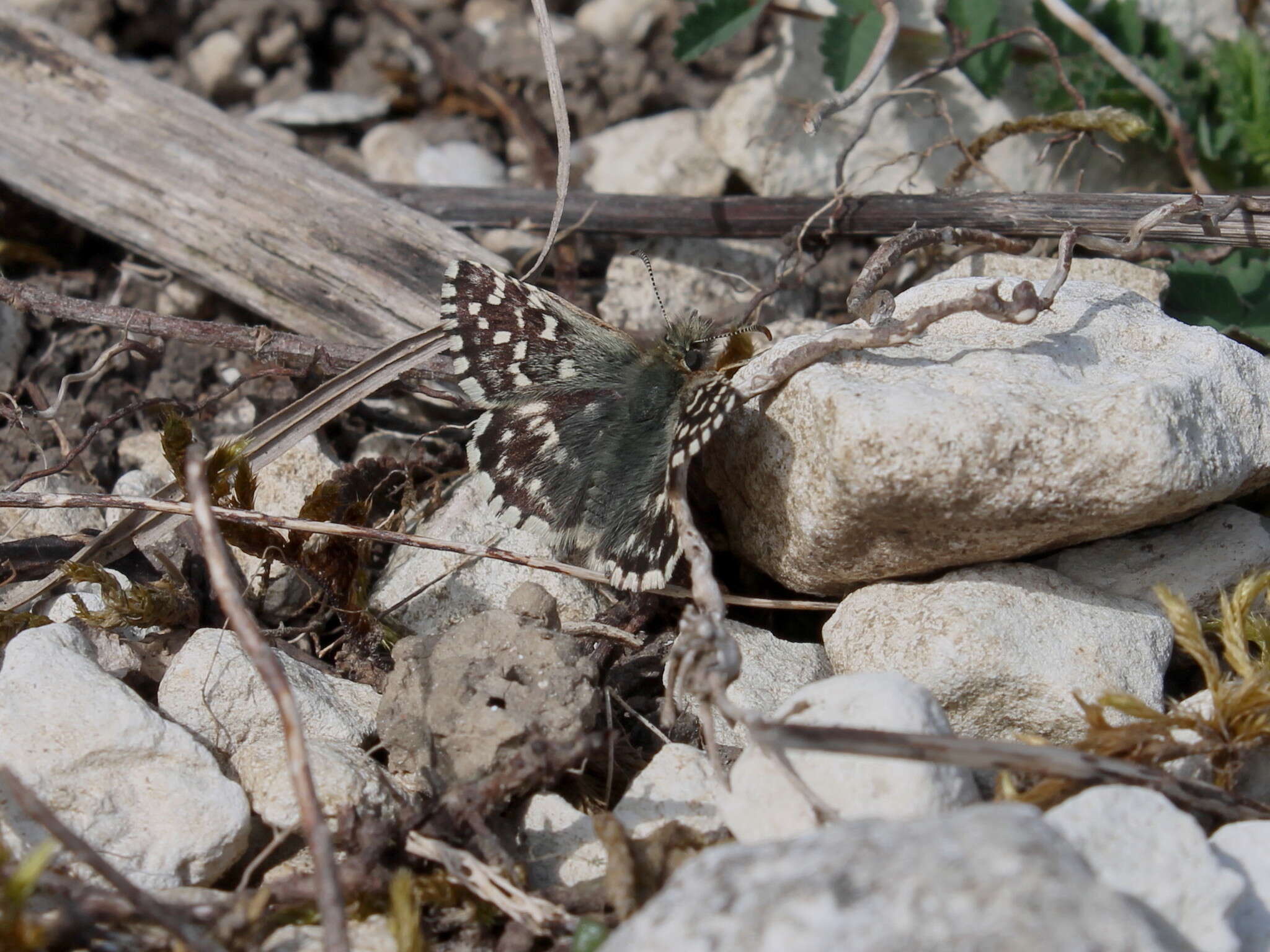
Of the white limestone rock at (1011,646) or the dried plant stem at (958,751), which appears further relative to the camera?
the white limestone rock at (1011,646)

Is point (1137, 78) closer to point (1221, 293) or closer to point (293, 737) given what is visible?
point (1221, 293)

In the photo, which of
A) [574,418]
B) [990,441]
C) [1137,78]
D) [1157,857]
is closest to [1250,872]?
[1157,857]

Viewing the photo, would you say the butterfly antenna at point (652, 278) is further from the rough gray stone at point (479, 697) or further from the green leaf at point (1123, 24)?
the green leaf at point (1123, 24)

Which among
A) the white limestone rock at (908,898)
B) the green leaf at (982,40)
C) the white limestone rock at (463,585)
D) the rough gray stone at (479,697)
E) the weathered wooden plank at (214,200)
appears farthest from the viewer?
the green leaf at (982,40)

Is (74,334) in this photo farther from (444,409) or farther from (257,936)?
(257,936)

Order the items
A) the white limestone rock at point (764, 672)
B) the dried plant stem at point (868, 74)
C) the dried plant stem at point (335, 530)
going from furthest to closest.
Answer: the dried plant stem at point (868, 74) → the dried plant stem at point (335, 530) → the white limestone rock at point (764, 672)

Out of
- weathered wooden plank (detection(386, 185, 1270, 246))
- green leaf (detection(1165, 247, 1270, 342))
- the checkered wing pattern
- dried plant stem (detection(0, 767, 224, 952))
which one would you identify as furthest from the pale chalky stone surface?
dried plant stem (detection(0, 767, 224, 952))

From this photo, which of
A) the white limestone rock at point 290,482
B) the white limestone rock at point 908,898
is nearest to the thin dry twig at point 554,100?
the white limestone rock at point 290,482
